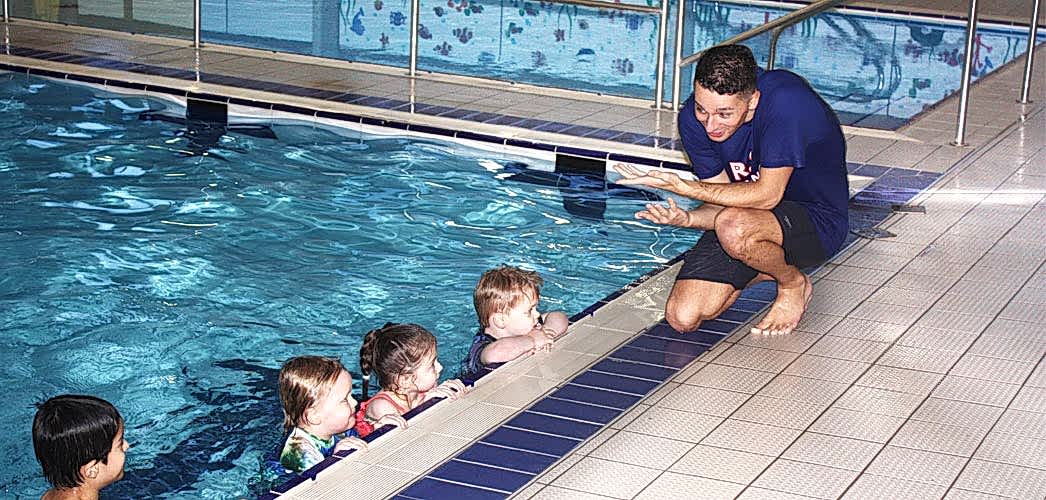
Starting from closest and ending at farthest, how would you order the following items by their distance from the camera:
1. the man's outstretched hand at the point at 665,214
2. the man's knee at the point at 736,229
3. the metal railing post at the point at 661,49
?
the man's outstretched hand at the point at 665,214 < the man's knee at the point at 736,229 < the metal railing post at the point at 661,49

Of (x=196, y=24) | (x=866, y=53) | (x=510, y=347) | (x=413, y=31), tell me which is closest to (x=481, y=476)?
(x=510, y=347)

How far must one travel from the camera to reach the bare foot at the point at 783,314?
16.0 ft

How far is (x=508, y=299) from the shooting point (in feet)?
14.6

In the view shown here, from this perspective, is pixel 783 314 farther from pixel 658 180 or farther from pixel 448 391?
pixel 448 391

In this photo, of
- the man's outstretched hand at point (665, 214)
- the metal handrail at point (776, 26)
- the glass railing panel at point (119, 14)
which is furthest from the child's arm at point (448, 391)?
the glass railing panel at point (119, 14)

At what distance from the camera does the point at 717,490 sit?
357cm

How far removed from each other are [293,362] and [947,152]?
528cm

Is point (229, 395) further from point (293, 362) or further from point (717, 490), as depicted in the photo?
point (717, 490)

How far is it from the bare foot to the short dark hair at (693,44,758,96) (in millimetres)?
882

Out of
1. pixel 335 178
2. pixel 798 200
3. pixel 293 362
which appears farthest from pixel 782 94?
pixel 335 178

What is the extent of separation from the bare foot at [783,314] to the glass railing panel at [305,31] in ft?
18.4

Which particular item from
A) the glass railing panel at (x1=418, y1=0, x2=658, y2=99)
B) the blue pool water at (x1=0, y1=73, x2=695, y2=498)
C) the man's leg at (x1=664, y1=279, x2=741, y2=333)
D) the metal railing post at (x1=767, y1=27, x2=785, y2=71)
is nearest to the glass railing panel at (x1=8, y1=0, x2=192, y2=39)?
the blue pool water at (x1=0, y1=73, x2=695, y2=498)

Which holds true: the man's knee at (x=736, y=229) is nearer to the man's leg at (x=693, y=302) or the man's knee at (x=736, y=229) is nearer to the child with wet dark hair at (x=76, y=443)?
the man's leg at (x=693, y=302)

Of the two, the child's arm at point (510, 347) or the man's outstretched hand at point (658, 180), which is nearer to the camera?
the man's outstretched hand at point (658, 180)
